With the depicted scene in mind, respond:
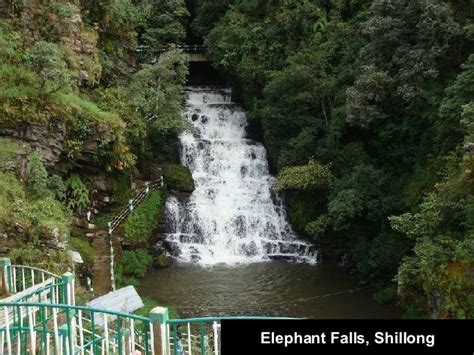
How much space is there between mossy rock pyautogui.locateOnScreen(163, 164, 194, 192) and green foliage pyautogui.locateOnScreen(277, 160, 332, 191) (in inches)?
160

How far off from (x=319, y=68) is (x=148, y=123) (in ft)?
24.7

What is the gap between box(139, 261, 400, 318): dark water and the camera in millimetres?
15688

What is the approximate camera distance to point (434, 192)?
15219 mm

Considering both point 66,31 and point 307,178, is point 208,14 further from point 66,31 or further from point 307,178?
point 307,178

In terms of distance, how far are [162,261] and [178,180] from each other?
4337 millimetres

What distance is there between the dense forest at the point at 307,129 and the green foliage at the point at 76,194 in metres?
0.05

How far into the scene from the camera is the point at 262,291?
1681cm

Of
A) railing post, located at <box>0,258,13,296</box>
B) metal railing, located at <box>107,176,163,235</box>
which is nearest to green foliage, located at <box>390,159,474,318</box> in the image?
railing post, located at <box>0,258,13,296</box>

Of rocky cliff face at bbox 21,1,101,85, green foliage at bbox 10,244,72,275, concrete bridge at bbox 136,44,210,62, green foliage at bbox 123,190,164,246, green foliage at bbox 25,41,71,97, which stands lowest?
green foliage at bbox 10,244,72,275

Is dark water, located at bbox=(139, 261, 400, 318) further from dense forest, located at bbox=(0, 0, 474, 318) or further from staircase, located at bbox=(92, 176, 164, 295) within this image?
staircase, located at bbox=(92, 176, 164, 295)

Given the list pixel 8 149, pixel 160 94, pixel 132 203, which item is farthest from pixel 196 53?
pixel 8 149

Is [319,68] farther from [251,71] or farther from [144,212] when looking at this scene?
[144,212]

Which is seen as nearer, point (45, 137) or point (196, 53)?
point (45, 137)

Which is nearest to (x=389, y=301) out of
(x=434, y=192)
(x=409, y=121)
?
(x=434, y=192)
